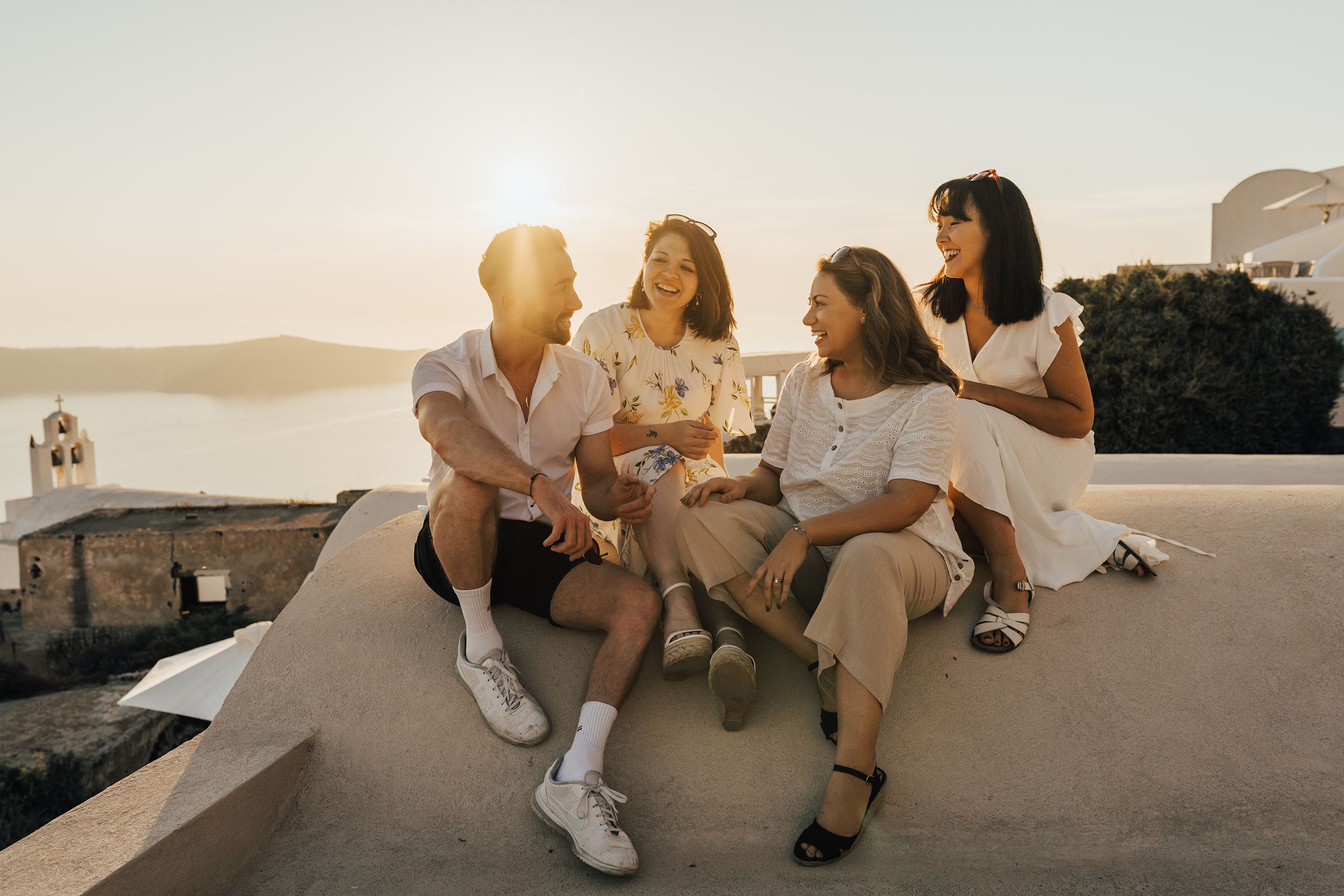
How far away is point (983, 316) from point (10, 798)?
14.6 metres

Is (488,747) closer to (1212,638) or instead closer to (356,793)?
(356,793)

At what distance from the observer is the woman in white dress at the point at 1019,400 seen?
319 cm

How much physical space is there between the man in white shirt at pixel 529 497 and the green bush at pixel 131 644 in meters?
20.0

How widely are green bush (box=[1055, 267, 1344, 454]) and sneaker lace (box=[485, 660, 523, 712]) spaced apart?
8.22m

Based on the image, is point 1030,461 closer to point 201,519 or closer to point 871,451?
point 871,451

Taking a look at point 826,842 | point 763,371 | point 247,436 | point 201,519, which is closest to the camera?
point 826,842

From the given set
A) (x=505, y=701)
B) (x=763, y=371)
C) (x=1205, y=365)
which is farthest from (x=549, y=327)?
(x=763, y=371)

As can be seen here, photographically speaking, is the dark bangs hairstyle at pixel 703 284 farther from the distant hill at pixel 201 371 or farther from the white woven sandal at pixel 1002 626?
the distant hill at pixel 201 371

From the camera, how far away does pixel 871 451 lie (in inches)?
112

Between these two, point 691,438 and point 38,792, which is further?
point 38,792

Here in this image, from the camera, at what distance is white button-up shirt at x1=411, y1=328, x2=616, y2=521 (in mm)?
3072

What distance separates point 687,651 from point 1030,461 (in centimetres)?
156

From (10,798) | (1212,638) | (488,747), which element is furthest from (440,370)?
(10,798)

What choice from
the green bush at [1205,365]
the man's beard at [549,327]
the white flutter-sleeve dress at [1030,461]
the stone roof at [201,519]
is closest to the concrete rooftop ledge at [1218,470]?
the green bush at [1205,365]
